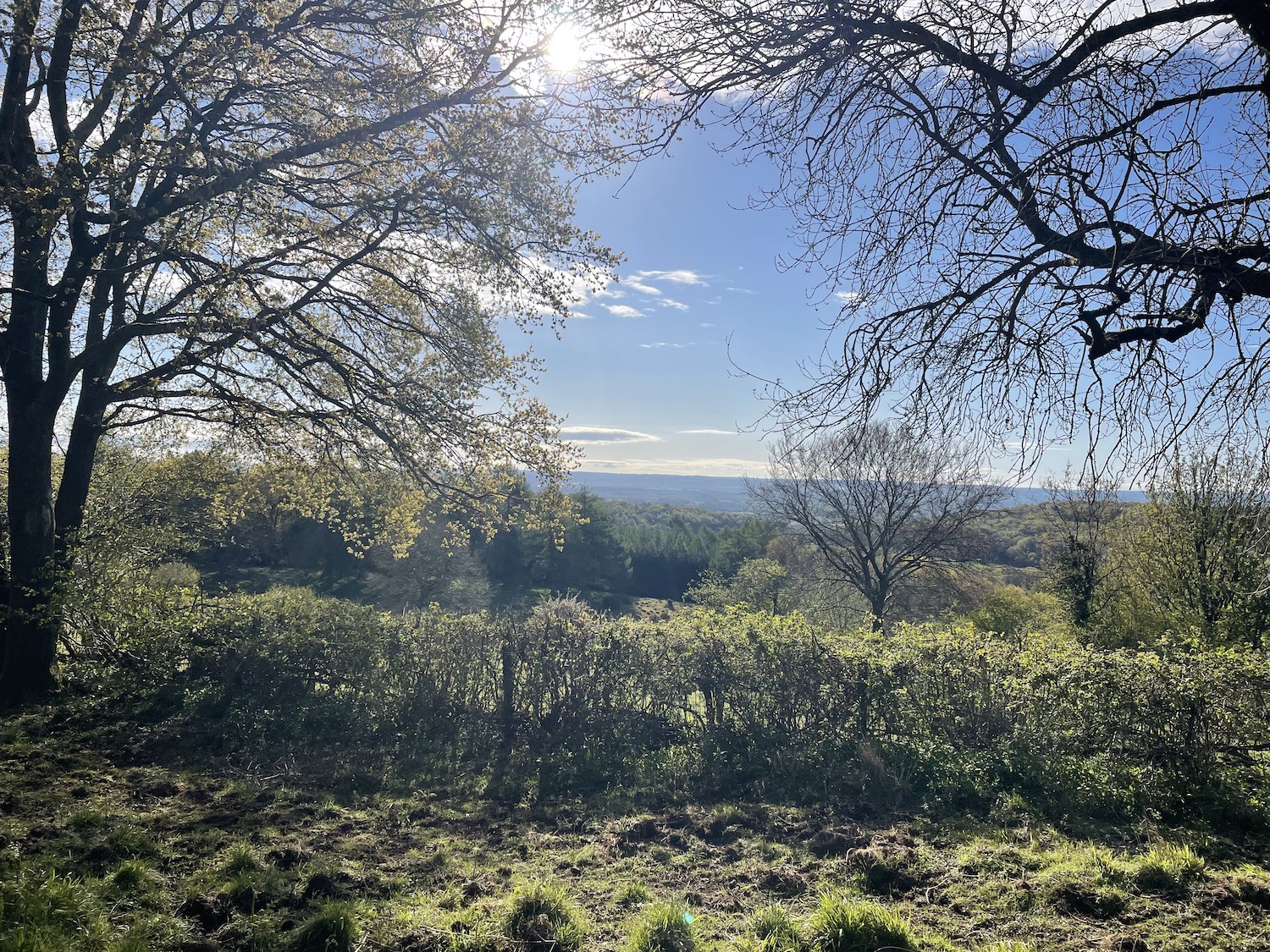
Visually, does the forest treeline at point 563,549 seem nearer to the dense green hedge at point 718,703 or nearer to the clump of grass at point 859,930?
the dense green hedge at point 718,703

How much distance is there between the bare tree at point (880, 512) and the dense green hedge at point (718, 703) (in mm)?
13791

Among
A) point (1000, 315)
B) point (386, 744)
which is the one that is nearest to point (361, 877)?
point (386, 744)

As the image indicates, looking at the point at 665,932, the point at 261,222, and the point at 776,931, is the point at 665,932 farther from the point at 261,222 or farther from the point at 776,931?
the point at 261,222

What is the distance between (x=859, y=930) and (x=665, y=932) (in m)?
0.98

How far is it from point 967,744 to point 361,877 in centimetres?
552

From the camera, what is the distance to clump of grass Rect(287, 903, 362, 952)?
3055 millimetres

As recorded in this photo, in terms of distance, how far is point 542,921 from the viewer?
331 centimetres

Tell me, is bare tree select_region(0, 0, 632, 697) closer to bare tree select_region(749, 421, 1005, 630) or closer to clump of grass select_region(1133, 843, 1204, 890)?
clump of grass select_region(1133, 843, 1204, 890)

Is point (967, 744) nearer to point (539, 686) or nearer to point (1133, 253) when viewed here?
point (539, 686)

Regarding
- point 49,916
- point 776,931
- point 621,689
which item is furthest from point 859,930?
point 621,689

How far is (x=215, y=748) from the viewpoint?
A: 647 centimetres

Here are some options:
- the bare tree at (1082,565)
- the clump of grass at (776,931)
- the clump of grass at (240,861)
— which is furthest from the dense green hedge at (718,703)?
the bare tree at (1082,565)

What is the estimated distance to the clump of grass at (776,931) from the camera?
310 cm

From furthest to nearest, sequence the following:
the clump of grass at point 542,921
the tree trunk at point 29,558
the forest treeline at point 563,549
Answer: the forest treeline at point 563,549 → the tree trunk at point 29,558 → the clump of grass at point 542,921
